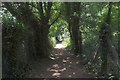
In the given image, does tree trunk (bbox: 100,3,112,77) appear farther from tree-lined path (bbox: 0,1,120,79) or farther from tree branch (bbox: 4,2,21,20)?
tree branch (bbox: 4,2,21,20)

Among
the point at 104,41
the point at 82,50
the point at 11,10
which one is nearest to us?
the point at 104,41

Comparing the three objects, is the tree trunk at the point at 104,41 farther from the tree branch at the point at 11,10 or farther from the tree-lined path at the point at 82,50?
the tree branch at the point at 11,10

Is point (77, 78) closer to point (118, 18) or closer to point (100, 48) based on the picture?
point (100, 48)

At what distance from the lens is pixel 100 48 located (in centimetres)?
973

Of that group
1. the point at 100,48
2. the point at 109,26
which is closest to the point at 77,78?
the point at 100,48

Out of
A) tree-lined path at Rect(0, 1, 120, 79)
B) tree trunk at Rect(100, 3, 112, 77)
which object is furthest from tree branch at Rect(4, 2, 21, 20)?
tree trunk at Rect(100, 3, 112, 77)

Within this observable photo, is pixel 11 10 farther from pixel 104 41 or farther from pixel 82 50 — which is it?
pixel 104 41

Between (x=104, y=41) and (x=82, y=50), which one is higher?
(x=104, y=41)

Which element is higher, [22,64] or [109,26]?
[109,26]

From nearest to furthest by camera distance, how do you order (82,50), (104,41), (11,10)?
(104,41) < (11,10) < (82,50)

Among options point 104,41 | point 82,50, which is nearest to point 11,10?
point 82,50

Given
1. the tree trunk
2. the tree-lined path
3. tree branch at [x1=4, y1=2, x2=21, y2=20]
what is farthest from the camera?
tree branch at [x1=4, y1=2, x2=21, y2=20]

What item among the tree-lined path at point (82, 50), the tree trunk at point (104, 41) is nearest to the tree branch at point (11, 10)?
the tree-lined path at point (82, 50)

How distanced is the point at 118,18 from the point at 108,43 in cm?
392
